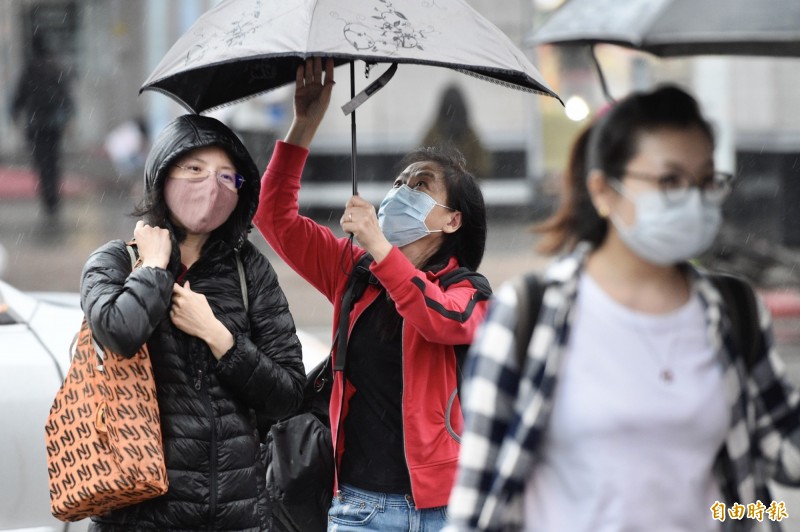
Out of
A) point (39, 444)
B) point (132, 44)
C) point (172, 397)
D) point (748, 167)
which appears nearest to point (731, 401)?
point (172, 397)

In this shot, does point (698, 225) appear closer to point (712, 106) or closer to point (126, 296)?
point (126, 296)

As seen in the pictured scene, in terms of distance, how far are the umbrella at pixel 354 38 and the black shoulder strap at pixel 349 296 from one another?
26 centimetres

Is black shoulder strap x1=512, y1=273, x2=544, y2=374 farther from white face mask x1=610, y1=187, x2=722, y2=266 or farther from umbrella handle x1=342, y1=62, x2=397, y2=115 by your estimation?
umbrella handle x1=342, y1=62, x2=397, y2=115

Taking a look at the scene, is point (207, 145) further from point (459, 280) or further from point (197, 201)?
point (459, 280)

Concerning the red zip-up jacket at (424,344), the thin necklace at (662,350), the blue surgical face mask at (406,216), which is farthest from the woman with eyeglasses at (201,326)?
the thin necklace at (662,350)

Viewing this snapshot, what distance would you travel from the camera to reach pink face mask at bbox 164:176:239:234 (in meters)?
3.57

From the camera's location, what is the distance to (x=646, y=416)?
2.44m

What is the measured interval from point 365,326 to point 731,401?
1.46 meters

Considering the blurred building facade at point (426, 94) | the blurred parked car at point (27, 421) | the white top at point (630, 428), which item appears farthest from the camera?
the blurred building facade at point (426, 94)

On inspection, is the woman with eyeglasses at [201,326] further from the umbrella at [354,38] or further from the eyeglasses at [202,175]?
the umbrella at [354,38]

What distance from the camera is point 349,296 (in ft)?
12.4

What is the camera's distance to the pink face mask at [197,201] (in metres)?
3.57

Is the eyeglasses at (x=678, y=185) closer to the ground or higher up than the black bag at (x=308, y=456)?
higher up

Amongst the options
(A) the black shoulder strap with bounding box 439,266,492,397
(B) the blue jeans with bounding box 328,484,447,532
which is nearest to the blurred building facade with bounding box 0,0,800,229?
(A) the black shoulder strap with bounding box 439,266,492,397
